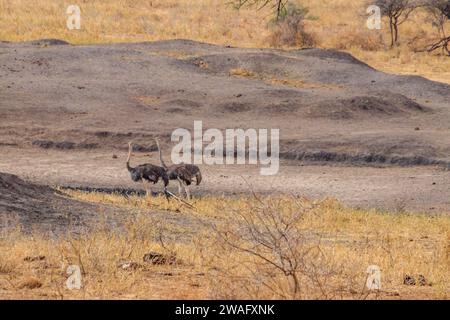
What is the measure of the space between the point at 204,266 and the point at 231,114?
17637 millimetres

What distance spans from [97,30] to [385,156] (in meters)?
23.3

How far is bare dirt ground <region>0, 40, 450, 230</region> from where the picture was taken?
20.4 metres

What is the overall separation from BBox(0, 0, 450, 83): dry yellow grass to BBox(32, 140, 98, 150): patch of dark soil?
16.2m

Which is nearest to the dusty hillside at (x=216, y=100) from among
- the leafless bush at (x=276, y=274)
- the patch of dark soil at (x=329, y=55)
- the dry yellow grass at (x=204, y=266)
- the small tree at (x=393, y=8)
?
the patch of dark soil at (x=329, y=55)

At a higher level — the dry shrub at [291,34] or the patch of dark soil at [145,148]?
the dry shrub at [291,34]

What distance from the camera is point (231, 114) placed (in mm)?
27016

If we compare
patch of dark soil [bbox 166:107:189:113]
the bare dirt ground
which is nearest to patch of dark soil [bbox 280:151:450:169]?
the bare dirt ground

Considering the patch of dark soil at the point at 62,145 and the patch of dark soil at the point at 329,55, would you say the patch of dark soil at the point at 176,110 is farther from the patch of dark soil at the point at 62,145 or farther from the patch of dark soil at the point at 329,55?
the patch of dark soil at the point at 329,55

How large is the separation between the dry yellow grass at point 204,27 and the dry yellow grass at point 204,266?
89.0ft

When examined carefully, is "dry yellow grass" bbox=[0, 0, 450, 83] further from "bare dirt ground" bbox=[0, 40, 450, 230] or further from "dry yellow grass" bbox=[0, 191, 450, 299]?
"dry yellow grass" bbox=[0, 191, 450, 299]

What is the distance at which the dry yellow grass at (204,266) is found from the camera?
8.10 metres

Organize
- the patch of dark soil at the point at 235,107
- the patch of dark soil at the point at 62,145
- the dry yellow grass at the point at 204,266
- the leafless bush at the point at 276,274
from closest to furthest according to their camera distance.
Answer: the leafless bush at the point at 276,274
the dry yellow grass at the point at 204,266
the patch of dark soil at the point at 62,145
the patch of dark soil at the point at 235,107

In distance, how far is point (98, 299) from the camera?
26.0 ft
